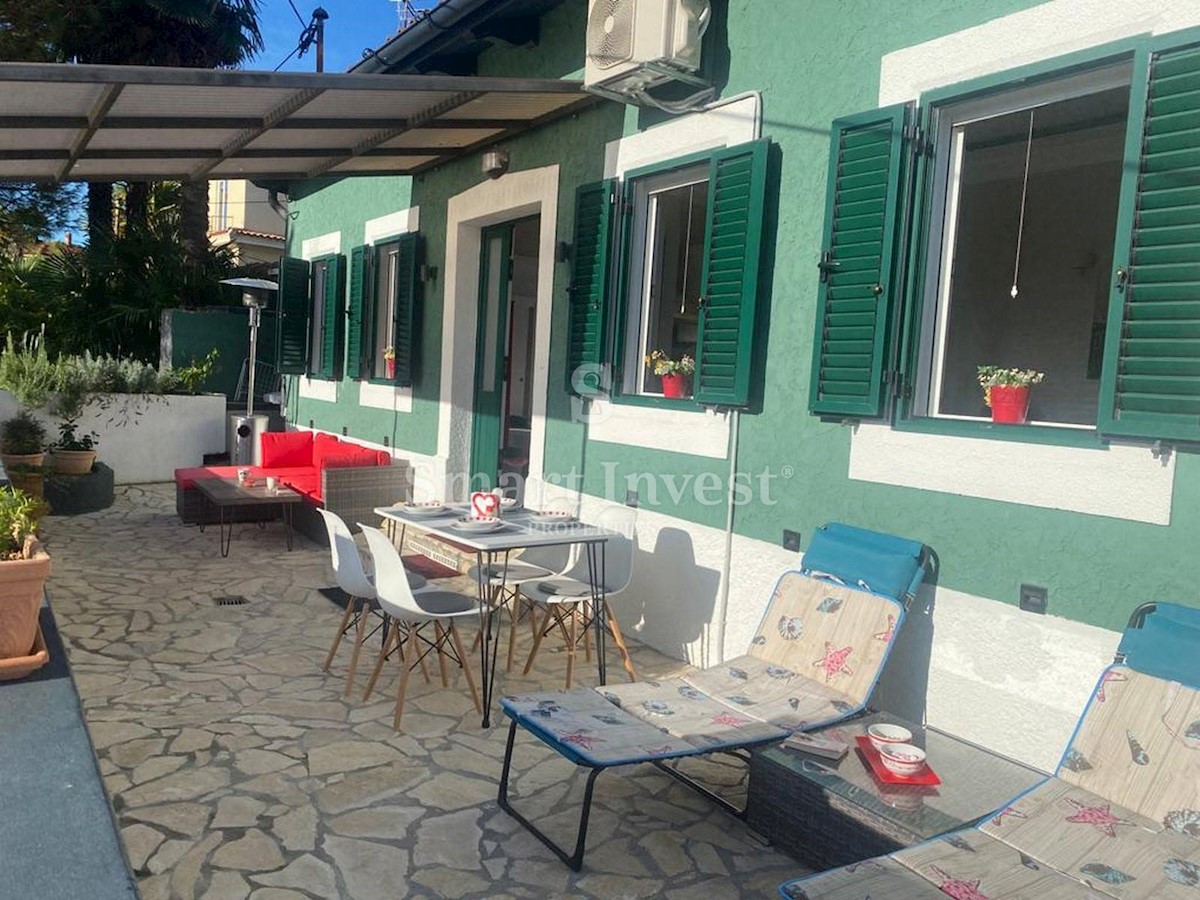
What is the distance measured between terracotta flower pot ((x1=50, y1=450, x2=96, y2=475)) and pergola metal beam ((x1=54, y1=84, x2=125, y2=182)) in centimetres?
305

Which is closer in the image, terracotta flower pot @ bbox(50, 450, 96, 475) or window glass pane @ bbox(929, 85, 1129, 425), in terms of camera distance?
window glass pane @ bbox(929, 85, 1129, 425)

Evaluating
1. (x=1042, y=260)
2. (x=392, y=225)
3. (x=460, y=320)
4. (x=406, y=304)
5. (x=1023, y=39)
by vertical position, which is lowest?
(x=460, y=320)

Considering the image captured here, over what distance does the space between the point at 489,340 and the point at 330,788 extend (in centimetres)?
485

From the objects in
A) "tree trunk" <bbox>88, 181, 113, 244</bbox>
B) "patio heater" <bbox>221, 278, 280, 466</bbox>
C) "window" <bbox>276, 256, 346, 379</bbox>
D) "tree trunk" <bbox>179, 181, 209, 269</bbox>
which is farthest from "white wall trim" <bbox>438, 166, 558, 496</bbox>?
"tree trunk" <bbox>88, 181, 113, 244</bbox>

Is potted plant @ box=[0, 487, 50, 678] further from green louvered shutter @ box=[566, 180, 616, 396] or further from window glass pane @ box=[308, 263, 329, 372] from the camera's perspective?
window glass pane @ box=[308, 263, 329, 372]

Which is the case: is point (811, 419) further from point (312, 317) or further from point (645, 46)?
point (312, 317)

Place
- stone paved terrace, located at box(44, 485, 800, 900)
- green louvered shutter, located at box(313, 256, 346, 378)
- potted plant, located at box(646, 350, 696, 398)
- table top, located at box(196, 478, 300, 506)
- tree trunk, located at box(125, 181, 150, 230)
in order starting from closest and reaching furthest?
stone paved terrace, located at box(44, 485, 800, 900) → potted plant, located at box(646, 350, 696, 398) → table top, located at box(196, 478, 300, 506) → green louvered shutter, located at box(313, 256, 346, 378) → tree trunk, located at box(125, 181, 150, 230)

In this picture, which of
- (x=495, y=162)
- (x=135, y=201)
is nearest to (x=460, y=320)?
(x=495, y=162)

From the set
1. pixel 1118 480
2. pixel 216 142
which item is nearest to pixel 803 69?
pixel 1118 480

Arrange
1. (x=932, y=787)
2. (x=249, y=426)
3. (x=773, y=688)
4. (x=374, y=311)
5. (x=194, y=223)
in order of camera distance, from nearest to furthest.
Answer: (x=932, y=787)
(x=773, y=688)
(x=374, y=311)
(x=249, y=426)
(x=194, y=223)

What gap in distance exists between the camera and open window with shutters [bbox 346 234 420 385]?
887 centimetres

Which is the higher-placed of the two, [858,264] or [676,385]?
[858,264]

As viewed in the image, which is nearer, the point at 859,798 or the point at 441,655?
the point at 859,798

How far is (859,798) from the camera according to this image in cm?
284
